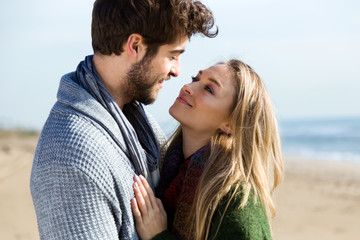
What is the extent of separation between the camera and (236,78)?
117 inches

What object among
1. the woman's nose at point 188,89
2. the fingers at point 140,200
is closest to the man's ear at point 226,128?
the woman's nose at point 188,89

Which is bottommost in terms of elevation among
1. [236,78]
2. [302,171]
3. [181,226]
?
[302,171]

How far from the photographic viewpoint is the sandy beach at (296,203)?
7559 mm

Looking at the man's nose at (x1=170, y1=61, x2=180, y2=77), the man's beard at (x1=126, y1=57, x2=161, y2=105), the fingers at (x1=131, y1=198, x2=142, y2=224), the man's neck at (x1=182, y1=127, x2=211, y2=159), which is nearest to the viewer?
the fingers at (x1=131, y1=198, x2=142, y2=224)

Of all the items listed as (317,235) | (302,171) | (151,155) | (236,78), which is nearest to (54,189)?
(151,155)

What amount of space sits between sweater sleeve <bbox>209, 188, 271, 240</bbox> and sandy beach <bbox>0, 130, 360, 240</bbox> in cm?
497

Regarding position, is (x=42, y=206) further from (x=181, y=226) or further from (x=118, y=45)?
(x=118, y=45)

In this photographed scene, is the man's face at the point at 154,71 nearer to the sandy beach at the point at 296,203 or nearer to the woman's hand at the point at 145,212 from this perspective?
the woman's hand at the point at 145,212

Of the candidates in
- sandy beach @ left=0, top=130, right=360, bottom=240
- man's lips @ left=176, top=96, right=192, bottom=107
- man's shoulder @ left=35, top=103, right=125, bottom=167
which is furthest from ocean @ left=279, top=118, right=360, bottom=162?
man's shoulder @ left=35, top=103, right=125, bottom=167

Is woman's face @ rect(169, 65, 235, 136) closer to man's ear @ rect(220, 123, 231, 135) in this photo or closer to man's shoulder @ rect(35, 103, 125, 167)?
man's ear @ rect(220, 123, 231, 135)

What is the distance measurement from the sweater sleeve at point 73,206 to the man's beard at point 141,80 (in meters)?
0.67

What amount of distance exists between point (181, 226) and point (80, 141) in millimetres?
725

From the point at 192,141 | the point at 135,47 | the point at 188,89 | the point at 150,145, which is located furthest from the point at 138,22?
the point at 192,141

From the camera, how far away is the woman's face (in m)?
2.93
